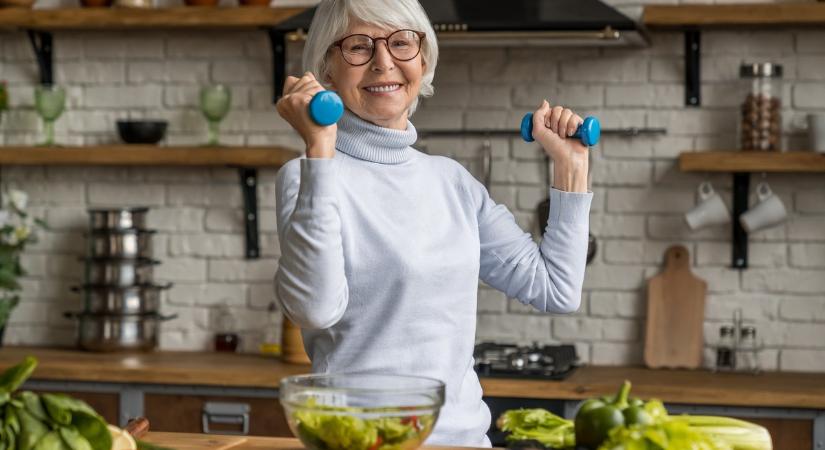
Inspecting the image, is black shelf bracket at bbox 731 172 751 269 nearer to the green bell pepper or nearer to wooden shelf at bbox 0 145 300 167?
wooden shelf at bbox 0 145 300 167

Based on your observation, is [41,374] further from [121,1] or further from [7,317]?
[121,1]

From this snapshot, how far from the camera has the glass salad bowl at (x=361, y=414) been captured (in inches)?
58.4

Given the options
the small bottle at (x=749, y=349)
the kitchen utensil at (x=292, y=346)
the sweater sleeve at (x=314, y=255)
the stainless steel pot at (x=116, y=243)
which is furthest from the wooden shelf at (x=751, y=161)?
the sweater sleeve at (x=314, y=255)

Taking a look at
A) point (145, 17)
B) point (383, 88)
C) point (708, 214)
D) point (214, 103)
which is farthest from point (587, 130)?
point (145, 17)

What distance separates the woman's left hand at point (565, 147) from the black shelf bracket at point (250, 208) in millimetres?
2166

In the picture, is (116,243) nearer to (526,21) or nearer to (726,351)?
(526,21)

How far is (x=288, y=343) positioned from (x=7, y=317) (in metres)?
1.06

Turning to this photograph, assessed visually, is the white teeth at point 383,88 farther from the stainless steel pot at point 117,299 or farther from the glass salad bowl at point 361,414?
the stainless steel pot at point 117,299

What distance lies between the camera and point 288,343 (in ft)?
12.2

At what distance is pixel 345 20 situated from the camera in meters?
2.07

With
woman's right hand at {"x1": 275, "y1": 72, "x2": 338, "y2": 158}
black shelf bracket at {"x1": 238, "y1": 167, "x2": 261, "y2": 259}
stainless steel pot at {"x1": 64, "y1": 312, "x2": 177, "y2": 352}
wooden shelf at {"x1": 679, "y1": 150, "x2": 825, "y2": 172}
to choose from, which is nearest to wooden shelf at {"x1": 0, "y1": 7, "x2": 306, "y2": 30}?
black shelf bracket at {"x1": 238, "y1": 167, "x2": 261, "y2": 259}

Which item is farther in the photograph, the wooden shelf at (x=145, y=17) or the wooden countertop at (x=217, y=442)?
the wooden shelf at (x=145, y=17)

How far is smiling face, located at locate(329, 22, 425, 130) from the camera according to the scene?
2061 mm

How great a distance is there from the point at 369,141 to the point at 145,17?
6.84ft
